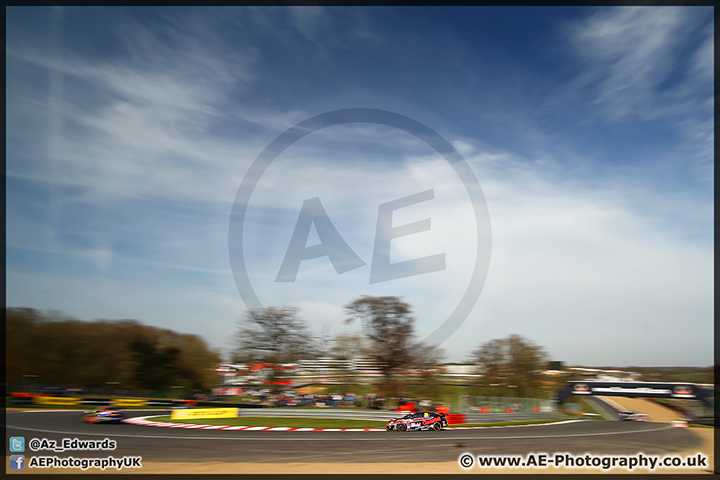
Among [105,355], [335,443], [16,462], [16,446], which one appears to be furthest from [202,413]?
[105,355]

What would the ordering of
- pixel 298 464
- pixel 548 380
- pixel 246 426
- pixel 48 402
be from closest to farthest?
pixel 298 464 < pixel 246 426 < pixel 48 402 < pixel 548 380

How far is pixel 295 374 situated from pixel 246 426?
22360 mm

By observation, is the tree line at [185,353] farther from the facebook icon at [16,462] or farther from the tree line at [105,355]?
the facebook icon at [16,462]

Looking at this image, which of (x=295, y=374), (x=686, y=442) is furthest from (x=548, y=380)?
(x=686, y=442)

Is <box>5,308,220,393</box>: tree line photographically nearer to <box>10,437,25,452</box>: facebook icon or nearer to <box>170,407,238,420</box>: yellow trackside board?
<box>170,407,238,420</box>: yellow trackside board

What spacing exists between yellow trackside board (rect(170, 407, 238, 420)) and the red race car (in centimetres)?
1249

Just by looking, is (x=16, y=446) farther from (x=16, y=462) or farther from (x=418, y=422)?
(x=418, y=422)

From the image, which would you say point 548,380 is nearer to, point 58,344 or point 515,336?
point 515,336

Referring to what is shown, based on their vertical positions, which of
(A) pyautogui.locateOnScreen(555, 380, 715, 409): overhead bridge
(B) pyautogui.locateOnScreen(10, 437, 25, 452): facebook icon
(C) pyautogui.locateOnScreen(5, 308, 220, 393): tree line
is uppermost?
(B) pyautogui.locateOnScreen(10, 437, 25, 452): facebook icon

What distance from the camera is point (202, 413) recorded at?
98.5 feet

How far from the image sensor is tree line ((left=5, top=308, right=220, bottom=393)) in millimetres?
45906

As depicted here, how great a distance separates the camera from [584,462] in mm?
14828

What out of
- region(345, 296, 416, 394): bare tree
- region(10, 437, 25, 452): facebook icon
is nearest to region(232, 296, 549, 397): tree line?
region(345, 296, 416, 394): bare tree

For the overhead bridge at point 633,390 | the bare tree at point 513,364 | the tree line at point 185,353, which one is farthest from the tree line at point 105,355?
the overhead bridge at point 633,390
